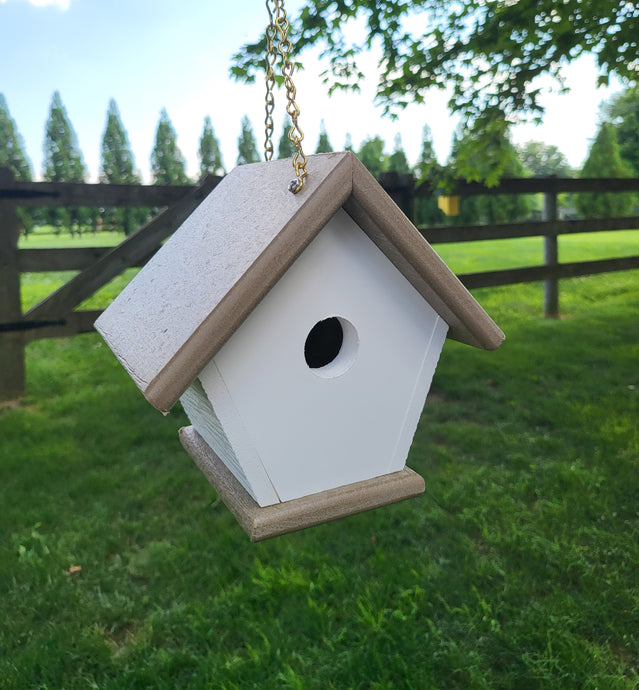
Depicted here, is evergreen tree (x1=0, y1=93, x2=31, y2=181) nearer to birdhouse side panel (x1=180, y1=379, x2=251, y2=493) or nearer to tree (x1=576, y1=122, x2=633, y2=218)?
tree (x1=576, y1=122, x2=633, y2=218)

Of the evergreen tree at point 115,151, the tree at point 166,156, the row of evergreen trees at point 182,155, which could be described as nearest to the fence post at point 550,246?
the row of evergreen trees at point 182,155

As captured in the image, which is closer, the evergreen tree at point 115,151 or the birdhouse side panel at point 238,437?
the birdhouse side panel at point 238,437

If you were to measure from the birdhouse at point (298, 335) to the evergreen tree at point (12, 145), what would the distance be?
32.4 meters

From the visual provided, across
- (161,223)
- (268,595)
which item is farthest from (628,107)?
(268,595)

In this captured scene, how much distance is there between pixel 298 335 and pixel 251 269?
247mm

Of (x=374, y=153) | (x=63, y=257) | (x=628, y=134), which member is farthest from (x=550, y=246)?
(x=628, y=134)

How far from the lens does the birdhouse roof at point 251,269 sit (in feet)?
3.25

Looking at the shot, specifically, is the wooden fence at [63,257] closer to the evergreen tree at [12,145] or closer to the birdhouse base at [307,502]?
the birdhouse base at [307,502]

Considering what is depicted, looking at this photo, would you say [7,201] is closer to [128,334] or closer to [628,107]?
[128,334]

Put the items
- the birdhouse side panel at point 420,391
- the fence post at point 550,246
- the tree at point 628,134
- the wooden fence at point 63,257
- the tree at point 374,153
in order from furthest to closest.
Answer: the tree at point 374,153
the tree at point 628,134
the fence post at point 550,246
the wooden fence at point 63,257
the birdhouse side panel at point 420,391

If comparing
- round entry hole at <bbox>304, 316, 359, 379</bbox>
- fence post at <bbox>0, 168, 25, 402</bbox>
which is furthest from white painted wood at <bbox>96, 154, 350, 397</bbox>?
fence post at <bbox>0, 168, 25, 402</bbox>

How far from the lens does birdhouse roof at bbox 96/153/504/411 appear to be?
991 millimetres

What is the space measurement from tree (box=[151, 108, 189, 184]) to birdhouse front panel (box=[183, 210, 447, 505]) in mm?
30274

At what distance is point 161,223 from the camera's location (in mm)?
4219
